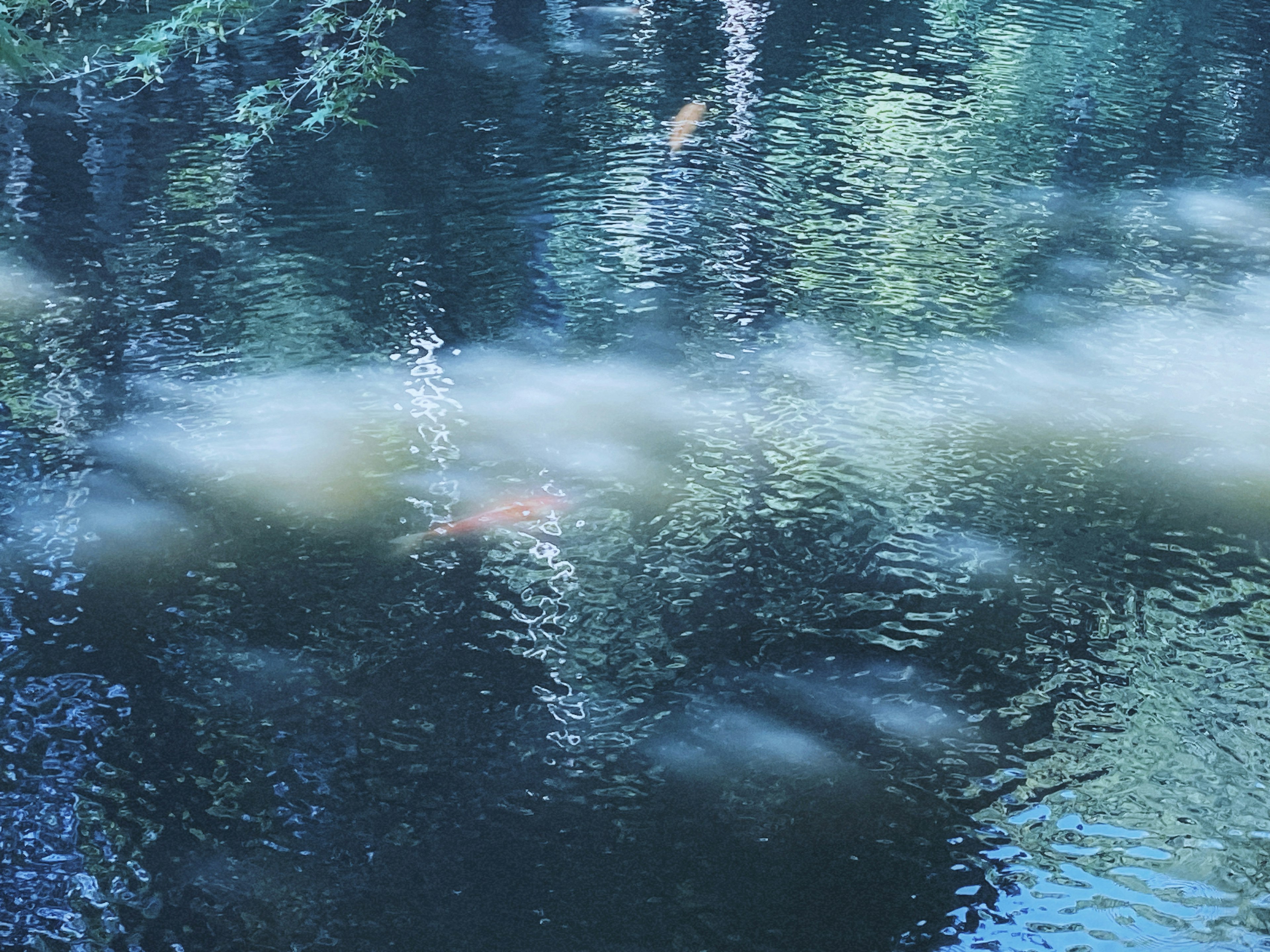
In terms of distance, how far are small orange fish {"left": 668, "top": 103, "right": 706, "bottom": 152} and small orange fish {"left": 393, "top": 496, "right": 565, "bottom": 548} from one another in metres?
3.95

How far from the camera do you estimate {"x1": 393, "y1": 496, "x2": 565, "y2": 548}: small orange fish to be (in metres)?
4.12

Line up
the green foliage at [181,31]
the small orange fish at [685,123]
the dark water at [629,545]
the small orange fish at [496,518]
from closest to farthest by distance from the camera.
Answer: the dark water at [629,545], the small orange fish at [496,518], the green foliage at [181,31], the small orange fish at [685,123]

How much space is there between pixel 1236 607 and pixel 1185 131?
18.2 ft

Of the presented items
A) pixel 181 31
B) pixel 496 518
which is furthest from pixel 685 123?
pixel 496 518

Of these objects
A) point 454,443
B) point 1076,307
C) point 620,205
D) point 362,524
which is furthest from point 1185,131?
point 362,524

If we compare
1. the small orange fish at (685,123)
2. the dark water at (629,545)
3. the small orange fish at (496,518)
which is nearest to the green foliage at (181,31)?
the dark water at (629,545)

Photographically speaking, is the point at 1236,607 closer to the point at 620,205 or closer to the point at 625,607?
the point at 625,607

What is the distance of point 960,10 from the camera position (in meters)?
11.6

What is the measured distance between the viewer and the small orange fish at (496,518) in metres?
4.12

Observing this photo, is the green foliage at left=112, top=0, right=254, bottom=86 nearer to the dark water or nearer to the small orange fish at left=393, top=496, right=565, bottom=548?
the dark water

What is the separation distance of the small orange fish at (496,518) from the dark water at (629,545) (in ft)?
0.11

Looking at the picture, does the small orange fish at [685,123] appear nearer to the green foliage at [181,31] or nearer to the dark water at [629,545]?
the dark water at [629,545]

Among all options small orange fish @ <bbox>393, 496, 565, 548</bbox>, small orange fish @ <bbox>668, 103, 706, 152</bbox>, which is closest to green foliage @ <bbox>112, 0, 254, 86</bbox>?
small orange fish @ <bbox>393, 496, 565, 548</bbox>

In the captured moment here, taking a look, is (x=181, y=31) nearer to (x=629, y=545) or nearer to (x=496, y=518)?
(x=496, y=518)
